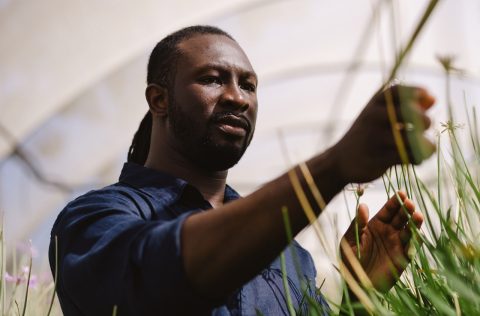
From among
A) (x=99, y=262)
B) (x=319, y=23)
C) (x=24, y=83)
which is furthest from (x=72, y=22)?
(x=99, y=262)

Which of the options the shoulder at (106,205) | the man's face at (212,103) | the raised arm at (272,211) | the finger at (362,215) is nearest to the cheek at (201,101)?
the man's face at (212,103)

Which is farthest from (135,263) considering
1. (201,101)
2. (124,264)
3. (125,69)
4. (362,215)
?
(125,69)

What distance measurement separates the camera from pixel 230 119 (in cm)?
90

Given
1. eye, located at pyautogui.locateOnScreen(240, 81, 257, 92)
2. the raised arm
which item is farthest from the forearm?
eye, located at pyautogui.locateOnScreen(240, 81, 257, 92)

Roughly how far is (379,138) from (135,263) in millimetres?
204

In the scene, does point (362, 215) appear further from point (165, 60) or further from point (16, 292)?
point (16, 292)

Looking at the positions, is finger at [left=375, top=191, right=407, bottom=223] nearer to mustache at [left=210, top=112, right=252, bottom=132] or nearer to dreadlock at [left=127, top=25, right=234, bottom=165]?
mustache at [left=210, top=112, right=252, bottom=132]

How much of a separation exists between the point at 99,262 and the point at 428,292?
0.25 m

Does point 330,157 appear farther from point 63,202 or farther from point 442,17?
point 63,202

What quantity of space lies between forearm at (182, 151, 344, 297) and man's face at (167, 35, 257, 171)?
375 mm

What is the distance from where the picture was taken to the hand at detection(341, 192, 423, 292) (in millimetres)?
747

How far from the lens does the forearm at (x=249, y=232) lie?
0.50 meters

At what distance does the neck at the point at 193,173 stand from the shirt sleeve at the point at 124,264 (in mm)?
243

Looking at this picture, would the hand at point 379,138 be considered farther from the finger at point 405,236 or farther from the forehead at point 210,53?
the forehead at point 210,53
